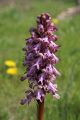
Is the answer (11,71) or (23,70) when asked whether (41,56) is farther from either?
(23,70)

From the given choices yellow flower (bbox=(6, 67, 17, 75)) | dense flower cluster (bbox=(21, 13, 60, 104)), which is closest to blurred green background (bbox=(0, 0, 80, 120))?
yellow flower (bbox=(6, 67, 17, 75))

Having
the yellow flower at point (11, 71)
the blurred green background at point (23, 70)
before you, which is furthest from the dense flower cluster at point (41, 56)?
the yellow flower at point (11, 71)

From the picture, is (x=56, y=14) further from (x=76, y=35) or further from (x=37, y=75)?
(x=37, y=75)

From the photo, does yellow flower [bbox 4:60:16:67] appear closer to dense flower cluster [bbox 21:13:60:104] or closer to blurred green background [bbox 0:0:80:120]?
blurred green background [bbox 0:0:80:120]

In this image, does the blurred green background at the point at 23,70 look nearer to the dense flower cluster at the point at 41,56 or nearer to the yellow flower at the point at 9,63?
the yellow flower at the point at 9,63

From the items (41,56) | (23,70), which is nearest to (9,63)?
(23,70)

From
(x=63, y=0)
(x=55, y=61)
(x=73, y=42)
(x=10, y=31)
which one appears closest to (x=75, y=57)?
(x=73, y=42)
